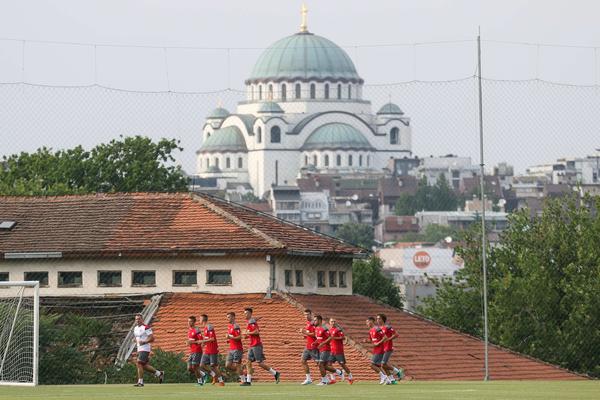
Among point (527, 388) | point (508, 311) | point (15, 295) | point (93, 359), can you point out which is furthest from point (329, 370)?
point (508, 311)

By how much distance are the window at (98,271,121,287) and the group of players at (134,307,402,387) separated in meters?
16.7

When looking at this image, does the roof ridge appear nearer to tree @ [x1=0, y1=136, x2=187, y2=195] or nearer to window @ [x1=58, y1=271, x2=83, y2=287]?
window @ [x1=58, y1=271, x2=83, y2=287]

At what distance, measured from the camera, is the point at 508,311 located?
65562 mm

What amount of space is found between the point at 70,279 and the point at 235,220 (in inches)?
187

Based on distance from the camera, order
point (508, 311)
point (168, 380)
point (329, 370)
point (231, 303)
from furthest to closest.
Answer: point (508, 311) < point (231, 303) < point (168, 380) < point (329, 370)

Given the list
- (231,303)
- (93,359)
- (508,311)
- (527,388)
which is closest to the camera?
(527,388)

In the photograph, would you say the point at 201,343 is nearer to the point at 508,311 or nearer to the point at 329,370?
the point at 329,370

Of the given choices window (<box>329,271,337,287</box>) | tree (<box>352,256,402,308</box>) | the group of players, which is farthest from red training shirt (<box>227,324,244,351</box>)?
tree (<box>352,256,402,308</box>)

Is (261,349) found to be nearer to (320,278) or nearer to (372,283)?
(320,278)

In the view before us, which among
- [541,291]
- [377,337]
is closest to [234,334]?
[377,337]

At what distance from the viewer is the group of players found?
40.9m

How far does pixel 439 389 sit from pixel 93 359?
54.0 ft

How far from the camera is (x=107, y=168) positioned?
3644 inches

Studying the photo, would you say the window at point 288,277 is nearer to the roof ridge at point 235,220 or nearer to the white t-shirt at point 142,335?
the roof ridge at point 235,220
